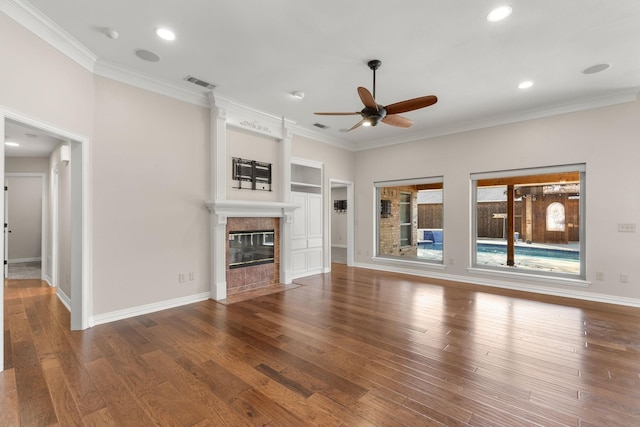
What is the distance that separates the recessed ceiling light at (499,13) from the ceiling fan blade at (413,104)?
0.80m

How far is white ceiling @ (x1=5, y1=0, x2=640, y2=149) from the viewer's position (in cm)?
267

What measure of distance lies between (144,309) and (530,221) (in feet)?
22.7

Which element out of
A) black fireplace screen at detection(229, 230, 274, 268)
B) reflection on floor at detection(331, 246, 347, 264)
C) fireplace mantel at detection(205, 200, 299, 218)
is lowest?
reflection on floor at detection(331, 246, 347, 264)

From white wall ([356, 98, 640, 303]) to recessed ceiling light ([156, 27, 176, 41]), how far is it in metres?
5.11

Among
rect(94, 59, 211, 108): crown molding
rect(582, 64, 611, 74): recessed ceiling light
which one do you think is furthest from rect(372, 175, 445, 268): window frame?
rect(94, 59, 211, 108): crown molding

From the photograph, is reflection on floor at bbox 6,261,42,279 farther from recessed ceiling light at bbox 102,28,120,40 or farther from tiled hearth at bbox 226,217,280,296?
recessed ceiling light at bbox 102,28,120,40

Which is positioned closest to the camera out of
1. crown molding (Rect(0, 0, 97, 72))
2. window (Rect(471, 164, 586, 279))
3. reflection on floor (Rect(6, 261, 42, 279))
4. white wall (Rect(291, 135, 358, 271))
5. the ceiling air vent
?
crown molding (Rect(0, 0, 97, 72))

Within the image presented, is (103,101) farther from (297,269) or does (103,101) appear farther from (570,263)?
(570,263)

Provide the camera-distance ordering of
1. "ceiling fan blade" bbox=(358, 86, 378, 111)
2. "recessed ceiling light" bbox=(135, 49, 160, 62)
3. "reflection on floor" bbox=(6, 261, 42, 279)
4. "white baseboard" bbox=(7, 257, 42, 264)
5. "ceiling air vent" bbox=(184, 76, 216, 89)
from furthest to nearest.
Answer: "white baseboard" bbox=(7, 257, 42, 264), "reflection on floor" bbox=(6, 261, 42, 279), "ceiling air vent" bbox=(184, 76, 216, 89), "recessed ceiling light" bbox=(135, 49, 160, 62), "ceiling fan blade" bbox=(358, 86, 378, 111)

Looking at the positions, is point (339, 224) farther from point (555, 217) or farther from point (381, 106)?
point (381, 106)

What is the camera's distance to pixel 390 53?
3373mm

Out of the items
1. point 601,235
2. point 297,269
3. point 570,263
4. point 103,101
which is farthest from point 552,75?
point 103,101

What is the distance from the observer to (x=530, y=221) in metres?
5.88

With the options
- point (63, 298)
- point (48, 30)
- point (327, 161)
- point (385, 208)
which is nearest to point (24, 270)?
point (63, 298)
